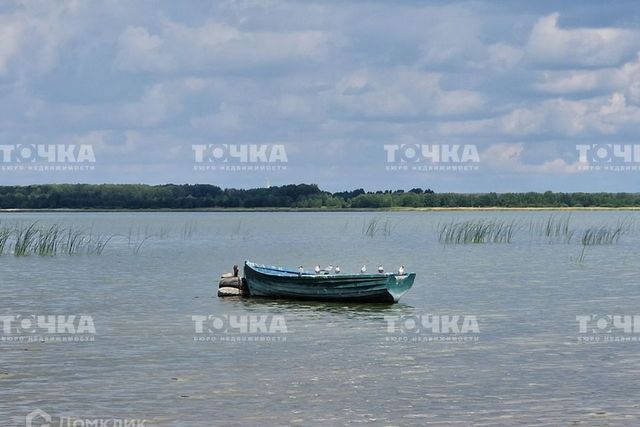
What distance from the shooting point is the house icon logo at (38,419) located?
55.6ft

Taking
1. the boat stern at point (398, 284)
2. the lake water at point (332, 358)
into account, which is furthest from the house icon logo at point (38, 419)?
the boat stern at point (398, 284)

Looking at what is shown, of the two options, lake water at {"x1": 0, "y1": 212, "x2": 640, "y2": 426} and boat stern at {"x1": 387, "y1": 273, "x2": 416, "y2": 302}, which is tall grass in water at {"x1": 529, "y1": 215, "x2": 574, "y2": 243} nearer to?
boat stern at {"x1": 387, "y1": 273, "x2": 416, "y2": 302}

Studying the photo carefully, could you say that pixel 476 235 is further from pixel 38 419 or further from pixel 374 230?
pixel 38 419

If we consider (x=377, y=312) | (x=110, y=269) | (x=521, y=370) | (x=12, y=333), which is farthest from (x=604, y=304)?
(x=110, y=269)

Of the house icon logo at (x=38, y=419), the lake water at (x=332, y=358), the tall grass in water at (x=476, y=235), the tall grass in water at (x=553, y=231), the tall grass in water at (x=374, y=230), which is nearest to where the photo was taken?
the house icon logo at (x=38, y=419)

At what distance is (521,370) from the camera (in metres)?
21.5

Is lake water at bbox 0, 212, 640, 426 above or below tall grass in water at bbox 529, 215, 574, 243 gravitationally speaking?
below

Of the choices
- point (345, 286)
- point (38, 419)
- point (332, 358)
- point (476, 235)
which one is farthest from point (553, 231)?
point (38, 419)

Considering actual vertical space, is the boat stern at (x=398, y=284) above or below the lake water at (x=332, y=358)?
above

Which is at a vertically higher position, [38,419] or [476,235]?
[476,235]

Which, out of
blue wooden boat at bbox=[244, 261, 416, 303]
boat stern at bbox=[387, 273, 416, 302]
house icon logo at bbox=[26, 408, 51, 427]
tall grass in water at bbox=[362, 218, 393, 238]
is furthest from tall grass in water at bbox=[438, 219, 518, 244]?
house icon logo at bbox=[26, 408, 51, 427]

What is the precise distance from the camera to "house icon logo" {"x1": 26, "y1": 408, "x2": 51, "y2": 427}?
55.6ft

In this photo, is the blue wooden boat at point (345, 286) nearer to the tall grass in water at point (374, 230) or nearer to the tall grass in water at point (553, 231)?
the tall grass in water at point (553, 231)

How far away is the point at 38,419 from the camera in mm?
17266
